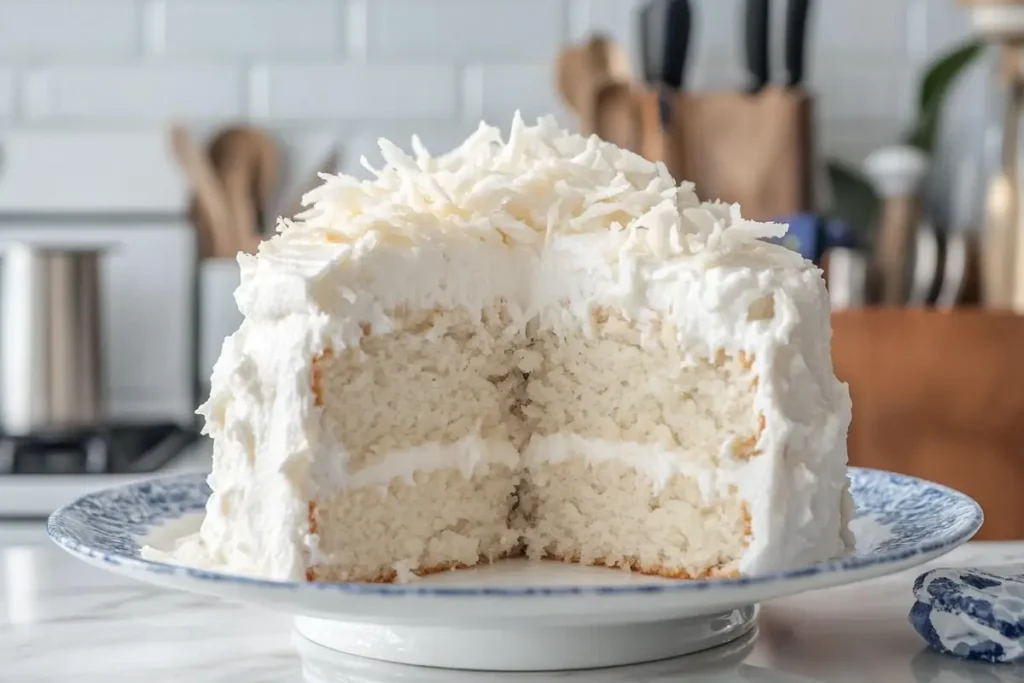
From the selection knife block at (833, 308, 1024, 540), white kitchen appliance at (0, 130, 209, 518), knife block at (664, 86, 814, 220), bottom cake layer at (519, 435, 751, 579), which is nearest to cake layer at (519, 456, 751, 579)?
bottom cake layer at (519, 435, 751, 579)

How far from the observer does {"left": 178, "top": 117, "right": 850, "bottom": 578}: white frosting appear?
1176 millimetres

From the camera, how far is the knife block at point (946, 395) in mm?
2107

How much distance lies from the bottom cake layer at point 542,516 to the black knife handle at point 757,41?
1.40 m

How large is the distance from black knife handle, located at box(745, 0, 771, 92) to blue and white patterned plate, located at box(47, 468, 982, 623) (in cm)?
141

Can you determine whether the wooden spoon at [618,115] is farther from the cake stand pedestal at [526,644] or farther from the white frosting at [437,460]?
the cake stand pedestal at [526,644]

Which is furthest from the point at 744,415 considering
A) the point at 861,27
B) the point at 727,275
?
the point at 861,27

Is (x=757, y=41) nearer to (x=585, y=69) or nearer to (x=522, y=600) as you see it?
(x=585, y=69)

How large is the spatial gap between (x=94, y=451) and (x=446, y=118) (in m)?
1.04

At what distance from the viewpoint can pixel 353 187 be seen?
4.32 feet

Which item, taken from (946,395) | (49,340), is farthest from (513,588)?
(49,340)

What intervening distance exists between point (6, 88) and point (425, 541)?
1.92 metres

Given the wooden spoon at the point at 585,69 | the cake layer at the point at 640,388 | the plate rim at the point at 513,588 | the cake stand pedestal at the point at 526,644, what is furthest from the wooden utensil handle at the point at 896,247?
the cake stand pedestal at the point at 526,644

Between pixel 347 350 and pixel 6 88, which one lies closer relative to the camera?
pixel 347 350

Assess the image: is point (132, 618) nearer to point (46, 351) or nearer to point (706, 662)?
point (706, 662)
